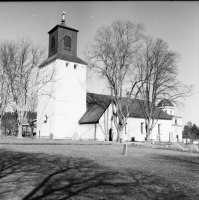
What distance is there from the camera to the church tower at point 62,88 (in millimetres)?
38125

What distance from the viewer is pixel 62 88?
38.8 m

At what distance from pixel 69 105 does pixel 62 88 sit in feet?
9.73

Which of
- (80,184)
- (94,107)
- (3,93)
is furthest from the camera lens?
(94,107)

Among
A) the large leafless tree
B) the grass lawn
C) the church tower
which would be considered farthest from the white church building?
the grass lawn

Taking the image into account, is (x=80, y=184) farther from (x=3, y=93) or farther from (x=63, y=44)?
(x=63, y=44)

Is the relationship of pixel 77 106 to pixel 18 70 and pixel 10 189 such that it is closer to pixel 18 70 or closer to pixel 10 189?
pixel 18 70

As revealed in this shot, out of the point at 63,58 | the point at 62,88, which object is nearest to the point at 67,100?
the point at 62,88

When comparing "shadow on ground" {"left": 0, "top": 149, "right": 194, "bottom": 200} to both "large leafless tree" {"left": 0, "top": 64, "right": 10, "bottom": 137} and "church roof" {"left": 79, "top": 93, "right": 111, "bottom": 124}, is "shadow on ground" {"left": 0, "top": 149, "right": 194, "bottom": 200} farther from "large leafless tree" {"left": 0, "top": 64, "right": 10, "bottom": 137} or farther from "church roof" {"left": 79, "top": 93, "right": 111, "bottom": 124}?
"church roof" {"left": 79, "top": 93, "right": 111, "bottom": 124}

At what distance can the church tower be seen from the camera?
3812 centimetres

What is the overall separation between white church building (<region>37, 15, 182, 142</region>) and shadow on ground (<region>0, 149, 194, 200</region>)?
27966mm

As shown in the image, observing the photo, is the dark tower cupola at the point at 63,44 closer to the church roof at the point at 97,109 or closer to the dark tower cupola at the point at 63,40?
the dark tower cupola at the point at 63,40

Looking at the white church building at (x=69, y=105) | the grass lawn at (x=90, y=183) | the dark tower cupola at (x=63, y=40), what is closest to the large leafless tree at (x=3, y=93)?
the white church building at (x=69, y=105)

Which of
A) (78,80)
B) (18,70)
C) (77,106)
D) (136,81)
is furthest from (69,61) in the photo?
(136,81)

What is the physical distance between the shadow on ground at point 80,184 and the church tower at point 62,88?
28.8 meters
